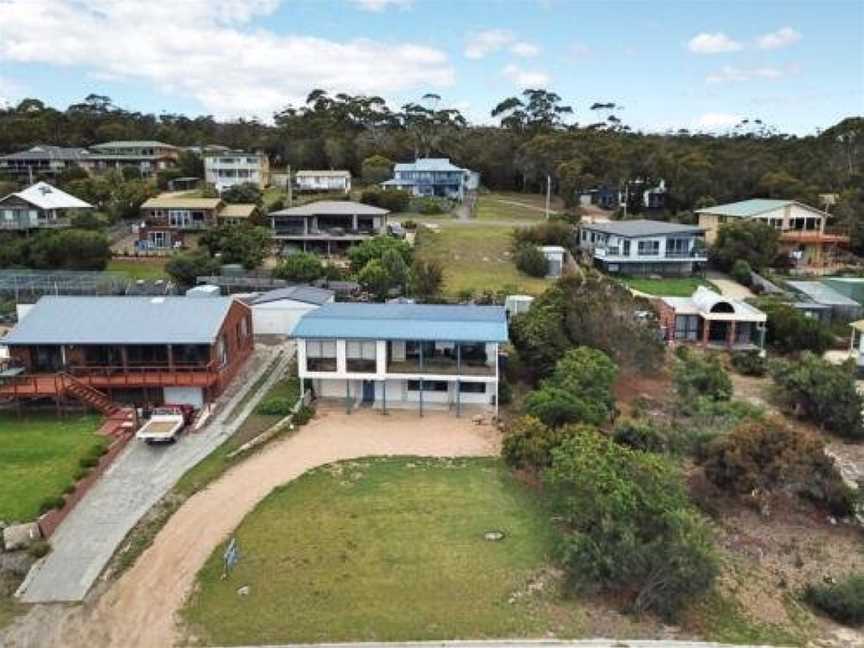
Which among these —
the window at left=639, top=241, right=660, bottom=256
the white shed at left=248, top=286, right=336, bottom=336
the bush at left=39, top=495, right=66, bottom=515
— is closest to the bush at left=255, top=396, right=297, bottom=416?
the bush at left=39, top=495, right=66, bottom=515

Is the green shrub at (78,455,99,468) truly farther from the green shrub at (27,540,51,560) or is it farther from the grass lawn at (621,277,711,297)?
the grass lawn at (621,277,711,297)

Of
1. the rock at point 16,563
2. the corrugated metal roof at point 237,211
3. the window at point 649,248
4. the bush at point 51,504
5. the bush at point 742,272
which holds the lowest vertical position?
the rock at point 16,563

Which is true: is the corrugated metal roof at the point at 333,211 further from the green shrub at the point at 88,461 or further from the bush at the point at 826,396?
the green shrub at the point at 88,461

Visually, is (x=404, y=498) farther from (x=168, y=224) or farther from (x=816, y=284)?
(x=168, y=224)

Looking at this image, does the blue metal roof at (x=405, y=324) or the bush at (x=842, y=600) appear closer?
the bush at (x=842, y=600)

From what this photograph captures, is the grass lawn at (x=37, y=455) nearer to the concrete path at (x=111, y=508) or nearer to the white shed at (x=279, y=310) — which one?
the concrete path at (x=111, y=508)

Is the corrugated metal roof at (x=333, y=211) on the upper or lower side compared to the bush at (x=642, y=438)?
upper

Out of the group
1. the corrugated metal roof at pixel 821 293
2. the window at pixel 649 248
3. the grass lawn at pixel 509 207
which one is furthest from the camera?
the grass lawn at pixel 509 207

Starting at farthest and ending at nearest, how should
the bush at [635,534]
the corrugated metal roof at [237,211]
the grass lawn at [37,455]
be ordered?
the corrugated metal roof at [237,211] < the grass lawn at [37,455] < the bush at [635,534]

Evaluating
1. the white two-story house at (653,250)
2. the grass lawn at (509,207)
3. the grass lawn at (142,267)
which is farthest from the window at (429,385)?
the grass lawn at (509,207)
